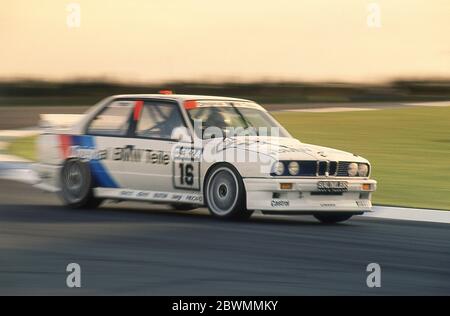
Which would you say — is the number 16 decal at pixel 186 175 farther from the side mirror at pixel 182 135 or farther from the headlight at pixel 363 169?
the headlight at pixel 363 169

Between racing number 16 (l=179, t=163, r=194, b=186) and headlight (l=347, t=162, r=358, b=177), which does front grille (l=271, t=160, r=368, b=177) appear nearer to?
headlight (l=347, t=162, r=358, b=177)

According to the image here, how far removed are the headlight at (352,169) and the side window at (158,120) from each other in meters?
1.91

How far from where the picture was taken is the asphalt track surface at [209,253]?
27.6 ft

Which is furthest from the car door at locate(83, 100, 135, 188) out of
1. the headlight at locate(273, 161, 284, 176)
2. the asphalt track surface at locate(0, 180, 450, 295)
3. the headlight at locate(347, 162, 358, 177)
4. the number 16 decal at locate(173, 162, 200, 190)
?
the headlight at locate(347, 162, 358, 177)

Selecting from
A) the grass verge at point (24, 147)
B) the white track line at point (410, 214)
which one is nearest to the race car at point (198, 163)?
the white track line at point (410, 214)

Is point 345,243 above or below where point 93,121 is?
below

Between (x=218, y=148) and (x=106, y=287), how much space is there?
4668 mm

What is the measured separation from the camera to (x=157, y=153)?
1326 centimetres

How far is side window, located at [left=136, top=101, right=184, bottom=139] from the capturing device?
13391 millimetres

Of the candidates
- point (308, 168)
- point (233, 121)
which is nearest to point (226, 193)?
point (308, 168)

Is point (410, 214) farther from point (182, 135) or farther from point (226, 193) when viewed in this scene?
point (182, 135)
